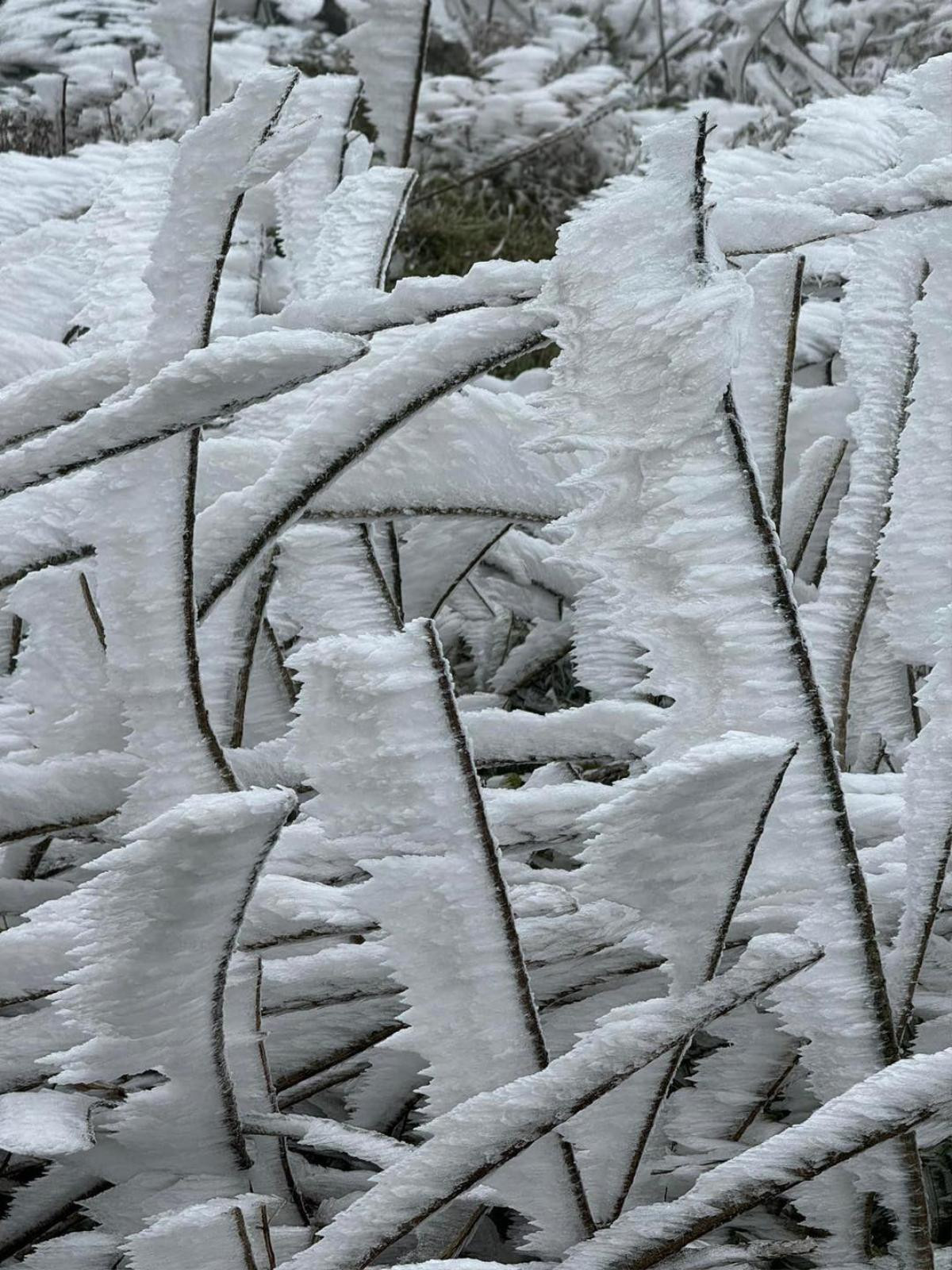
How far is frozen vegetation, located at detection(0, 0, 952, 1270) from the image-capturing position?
38 centimetres

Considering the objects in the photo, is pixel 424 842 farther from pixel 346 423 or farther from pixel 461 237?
pixel 461 237

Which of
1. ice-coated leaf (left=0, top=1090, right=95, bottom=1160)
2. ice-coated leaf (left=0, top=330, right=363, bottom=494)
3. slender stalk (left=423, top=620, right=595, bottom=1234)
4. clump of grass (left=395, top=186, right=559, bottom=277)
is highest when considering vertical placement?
ice-coated leaf (left=0, top=330, right=363, bottom=494)

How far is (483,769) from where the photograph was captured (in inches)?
23.7

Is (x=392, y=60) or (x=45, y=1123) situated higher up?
(x=392, y=60)

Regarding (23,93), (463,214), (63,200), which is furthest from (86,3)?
(63,200)

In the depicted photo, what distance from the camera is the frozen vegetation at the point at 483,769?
375mm

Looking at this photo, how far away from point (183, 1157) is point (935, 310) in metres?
0.43

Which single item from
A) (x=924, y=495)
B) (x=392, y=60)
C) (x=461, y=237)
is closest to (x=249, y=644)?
(x=924, y=495)

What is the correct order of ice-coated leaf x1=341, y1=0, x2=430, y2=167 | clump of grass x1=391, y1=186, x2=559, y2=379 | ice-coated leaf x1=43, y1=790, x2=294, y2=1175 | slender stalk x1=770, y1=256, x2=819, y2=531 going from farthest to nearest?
clump of grass x1=391, y1=186, x2=559, y2=379, ice-coated leaf x1=341, y1=0, x2=430, y2=167, slender stalk x1=770, y1=256, x2=819, y2=531, ice-coated leaf x1=43, y1=790, x2=294, y2=1175

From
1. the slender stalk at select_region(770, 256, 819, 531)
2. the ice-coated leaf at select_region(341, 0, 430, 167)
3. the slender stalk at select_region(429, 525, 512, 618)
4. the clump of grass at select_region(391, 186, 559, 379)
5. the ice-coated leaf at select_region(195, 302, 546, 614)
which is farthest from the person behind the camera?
the clump of grass at select_region(391, 186, 559, 379)

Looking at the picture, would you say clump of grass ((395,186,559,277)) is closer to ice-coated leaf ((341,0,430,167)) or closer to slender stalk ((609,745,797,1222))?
ice-coated leaf ((341,0,430,167))

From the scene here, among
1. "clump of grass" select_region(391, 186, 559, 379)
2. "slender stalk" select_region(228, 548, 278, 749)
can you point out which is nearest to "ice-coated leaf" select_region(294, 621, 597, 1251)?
"slender stalk" select_region(228, 548, 278, 749)

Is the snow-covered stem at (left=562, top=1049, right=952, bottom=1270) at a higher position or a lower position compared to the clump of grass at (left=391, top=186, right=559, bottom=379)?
higher

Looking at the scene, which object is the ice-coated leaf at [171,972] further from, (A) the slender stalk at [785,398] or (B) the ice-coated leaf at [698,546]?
(A) the slender stalk at [785,398]
